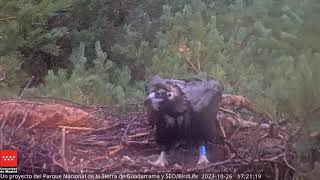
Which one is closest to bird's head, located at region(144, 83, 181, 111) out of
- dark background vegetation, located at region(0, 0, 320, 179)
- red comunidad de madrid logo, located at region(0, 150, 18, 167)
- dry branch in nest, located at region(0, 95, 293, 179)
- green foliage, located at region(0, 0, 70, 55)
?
dry branch in nest, located at region(0, 95, 293, 179)

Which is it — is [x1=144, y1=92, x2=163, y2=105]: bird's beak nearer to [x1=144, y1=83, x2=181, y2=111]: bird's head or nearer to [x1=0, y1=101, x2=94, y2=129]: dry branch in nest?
[x1=144, y1=83, x2=181, y2=111]: bird's head

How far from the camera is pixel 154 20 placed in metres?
2.80

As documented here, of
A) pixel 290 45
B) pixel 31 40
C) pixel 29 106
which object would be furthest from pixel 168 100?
pixel 31 40

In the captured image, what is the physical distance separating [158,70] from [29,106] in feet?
1.75

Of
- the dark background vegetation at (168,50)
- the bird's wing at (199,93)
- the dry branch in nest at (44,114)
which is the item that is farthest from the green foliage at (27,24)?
the bird's wing at (199,93)

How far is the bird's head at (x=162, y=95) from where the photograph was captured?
1.58m

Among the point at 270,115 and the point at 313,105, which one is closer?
the point at 313,105

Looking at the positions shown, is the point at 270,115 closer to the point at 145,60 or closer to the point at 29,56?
the point at 145,60

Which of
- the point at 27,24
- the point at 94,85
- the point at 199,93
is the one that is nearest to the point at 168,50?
the point at 94,85

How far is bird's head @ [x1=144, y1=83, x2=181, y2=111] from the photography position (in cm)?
158

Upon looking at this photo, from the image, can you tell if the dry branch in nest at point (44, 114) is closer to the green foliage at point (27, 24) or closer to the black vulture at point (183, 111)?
the black vulture at point (183, 111)

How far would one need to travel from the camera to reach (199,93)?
1620mm

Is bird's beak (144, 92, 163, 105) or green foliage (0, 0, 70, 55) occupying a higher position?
green foliage (0, 0, 70, 55)

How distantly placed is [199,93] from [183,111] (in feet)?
0.25
